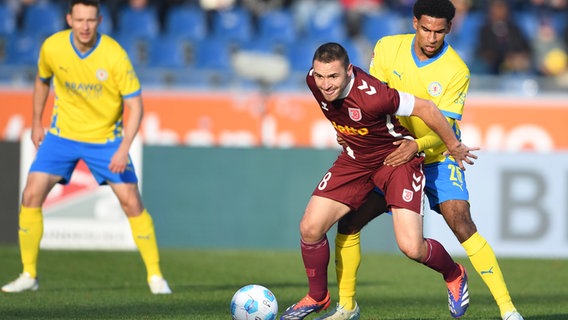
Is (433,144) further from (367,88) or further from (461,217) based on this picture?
(367,88)

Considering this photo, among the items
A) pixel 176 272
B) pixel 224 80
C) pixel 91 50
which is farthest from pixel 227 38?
pixel 91 50

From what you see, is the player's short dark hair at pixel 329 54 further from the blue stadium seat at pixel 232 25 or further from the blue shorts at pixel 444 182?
the blue stadium seat at pixel 232 25

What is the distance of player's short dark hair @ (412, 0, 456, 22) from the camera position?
7.77 m

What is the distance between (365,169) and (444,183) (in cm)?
59

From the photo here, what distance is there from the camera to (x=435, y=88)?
26.3 feet

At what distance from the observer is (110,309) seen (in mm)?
8586

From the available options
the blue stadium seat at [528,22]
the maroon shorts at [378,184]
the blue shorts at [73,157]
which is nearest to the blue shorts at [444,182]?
the maroon shorts at [378,184]

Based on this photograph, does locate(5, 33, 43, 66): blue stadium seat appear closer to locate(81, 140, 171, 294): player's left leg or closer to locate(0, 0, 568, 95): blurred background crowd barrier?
locate(0, 0, 568, 95): blurred background crowd barrier

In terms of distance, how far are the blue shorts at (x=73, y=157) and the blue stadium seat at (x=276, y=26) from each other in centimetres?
926

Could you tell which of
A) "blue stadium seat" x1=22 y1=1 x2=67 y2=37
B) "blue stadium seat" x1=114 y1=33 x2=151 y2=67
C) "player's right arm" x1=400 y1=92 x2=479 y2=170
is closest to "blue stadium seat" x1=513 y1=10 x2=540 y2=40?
"blue stadium seat" x1=114 y1=33 x2=151 y2=67

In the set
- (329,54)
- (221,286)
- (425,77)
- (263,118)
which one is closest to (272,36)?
(263,118)

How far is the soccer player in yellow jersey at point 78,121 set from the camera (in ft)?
31.2

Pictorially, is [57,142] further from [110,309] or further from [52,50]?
[110,309]

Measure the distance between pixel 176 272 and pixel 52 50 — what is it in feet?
10.0
